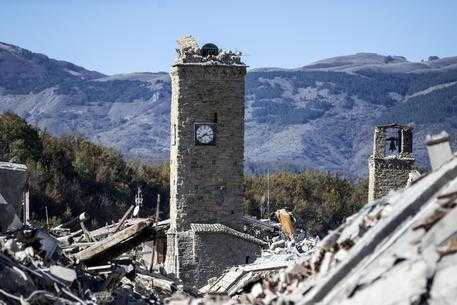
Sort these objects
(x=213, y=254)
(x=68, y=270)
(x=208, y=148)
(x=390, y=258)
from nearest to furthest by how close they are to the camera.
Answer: (x=390, y=258)
(x=68, y=270)
(x=213, y=254)
(x=208, y=148)

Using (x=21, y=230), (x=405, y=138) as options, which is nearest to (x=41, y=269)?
(x=21, y=230)

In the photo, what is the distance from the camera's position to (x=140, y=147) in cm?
17888

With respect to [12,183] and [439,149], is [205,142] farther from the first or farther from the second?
[439,149]

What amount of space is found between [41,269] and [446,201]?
4.81 metres

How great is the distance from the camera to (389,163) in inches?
1202

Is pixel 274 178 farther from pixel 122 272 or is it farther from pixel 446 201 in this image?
pixel 446 201

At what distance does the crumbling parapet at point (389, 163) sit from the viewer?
2999 cm

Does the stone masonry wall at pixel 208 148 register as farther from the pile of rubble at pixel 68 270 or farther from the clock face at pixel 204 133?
the pile of rubble at pixel 68 270

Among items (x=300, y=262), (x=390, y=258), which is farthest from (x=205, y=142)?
(x=390, y=258)

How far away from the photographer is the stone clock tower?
3344 cm

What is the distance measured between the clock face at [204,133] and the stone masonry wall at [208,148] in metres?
0.14

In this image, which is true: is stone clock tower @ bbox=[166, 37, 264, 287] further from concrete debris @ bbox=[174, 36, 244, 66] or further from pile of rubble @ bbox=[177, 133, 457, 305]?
pile of rubble @ bbox=[177, 133, 457, 305]

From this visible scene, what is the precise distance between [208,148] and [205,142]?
213mm

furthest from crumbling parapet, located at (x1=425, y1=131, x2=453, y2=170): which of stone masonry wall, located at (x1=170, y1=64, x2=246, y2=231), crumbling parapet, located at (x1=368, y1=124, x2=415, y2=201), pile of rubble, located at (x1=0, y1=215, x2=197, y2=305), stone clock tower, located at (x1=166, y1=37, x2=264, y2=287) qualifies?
stone masonry wall, located at (x1=170, y1=64, x2=246, y2=231)
